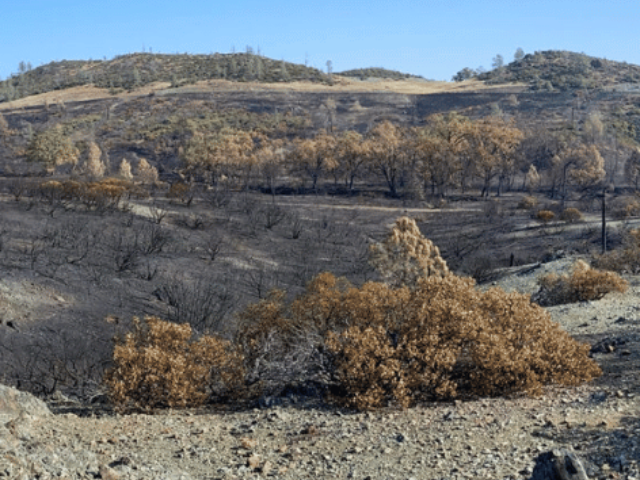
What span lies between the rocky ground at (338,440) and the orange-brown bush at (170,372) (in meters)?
0.27

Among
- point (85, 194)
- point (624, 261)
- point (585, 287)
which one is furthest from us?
point (85, 194)

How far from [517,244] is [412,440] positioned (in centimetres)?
2442

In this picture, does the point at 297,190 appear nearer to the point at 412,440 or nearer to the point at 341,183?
the point at 341,183

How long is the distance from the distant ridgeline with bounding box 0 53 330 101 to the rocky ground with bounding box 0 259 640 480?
84.3m

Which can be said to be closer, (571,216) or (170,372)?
(170,372)

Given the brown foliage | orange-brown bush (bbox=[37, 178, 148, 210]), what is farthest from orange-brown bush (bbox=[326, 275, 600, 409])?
the brown foliage

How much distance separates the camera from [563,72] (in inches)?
3799

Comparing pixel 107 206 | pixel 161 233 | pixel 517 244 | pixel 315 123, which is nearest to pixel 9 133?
pixel 315 123

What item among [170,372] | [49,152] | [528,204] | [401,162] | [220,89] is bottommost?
[170,372]

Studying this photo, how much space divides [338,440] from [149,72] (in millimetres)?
102016

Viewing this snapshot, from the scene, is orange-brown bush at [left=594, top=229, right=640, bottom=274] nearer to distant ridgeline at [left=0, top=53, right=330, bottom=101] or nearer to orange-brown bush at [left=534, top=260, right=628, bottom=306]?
orange-brown bush at [left=534, top=260, right=628, bottom=306]

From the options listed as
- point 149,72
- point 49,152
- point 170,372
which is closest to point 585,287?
point 170,372

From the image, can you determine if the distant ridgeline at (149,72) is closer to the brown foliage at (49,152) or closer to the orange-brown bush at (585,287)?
the brown foliage at (49,152)

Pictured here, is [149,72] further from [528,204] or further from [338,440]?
[338,440]
